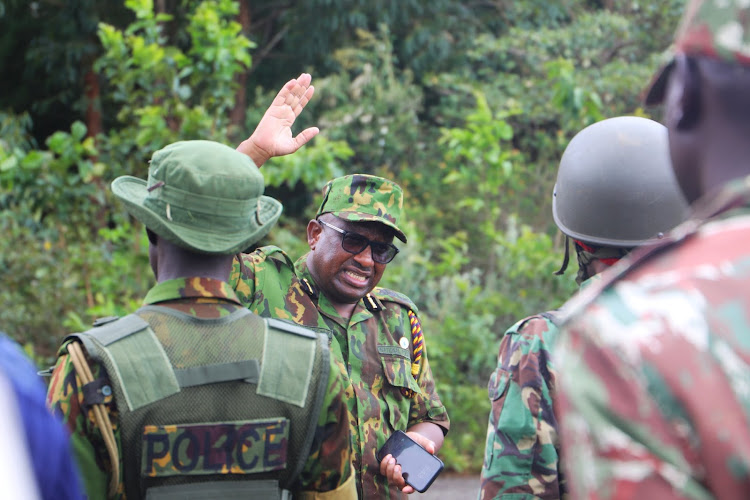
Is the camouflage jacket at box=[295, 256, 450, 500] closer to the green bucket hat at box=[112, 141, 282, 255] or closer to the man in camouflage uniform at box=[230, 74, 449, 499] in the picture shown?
the man in camouflage uniform at box=[230, 74, 449, 499]

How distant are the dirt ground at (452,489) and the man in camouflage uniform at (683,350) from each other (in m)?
5.62

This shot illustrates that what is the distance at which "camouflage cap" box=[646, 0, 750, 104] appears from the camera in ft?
3.87

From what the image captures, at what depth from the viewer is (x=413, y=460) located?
10.6 ft

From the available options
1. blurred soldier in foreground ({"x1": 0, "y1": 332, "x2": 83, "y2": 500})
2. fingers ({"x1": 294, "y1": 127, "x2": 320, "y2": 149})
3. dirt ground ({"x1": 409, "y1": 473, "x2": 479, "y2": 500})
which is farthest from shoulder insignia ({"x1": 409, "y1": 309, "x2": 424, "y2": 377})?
dirt ground ({"x1": 409, "y1": 473, "x2": 479, "y2": 500})

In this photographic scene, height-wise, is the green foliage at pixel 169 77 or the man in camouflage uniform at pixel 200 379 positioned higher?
the man in camouflage uniform at pixel 200 379

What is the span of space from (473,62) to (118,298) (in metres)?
6.10

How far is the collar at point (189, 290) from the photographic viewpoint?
7.09 feet

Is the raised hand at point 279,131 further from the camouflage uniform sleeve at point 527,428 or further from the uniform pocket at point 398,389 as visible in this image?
the camouflage uniform sleeve at point 527,428

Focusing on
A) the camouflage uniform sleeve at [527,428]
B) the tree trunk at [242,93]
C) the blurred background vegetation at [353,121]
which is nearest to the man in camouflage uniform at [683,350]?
the camouflage uniform sleeve at [527,428]

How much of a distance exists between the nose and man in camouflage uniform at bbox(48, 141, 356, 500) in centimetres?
125

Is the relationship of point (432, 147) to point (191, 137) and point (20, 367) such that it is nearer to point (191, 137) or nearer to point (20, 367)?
point (191, 137)

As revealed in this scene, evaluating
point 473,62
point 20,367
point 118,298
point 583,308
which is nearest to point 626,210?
point 583,308

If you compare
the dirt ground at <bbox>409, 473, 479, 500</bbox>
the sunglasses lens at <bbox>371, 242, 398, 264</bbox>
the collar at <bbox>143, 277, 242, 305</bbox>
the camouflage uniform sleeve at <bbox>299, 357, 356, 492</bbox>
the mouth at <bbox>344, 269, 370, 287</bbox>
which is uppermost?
the collar at <bbox>143, 277, 242, 305</bbox>

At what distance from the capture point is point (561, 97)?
8.36m
